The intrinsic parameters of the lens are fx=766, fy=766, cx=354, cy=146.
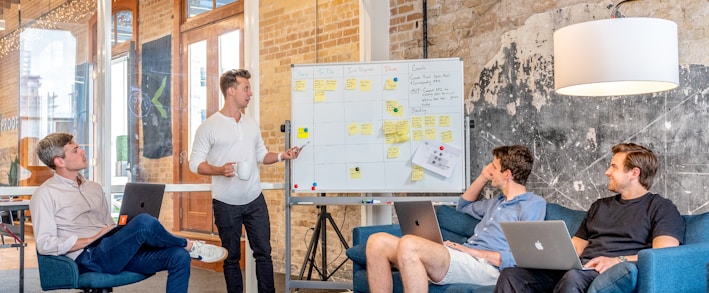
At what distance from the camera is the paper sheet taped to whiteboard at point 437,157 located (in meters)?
5.38

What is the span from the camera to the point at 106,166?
Result: 208 inches

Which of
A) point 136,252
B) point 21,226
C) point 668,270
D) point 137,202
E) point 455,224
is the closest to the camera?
point 668,270

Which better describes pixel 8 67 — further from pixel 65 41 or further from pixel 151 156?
pixel 151 156

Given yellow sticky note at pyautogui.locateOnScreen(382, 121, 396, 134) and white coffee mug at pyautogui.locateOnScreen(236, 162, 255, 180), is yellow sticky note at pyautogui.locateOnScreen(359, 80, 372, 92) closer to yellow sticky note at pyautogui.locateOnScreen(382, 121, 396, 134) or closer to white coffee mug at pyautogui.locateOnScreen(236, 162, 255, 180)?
yellow sticky note at pyautogui.locateOnScreen(382, 121, 396, 134)

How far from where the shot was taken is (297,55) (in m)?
6.97

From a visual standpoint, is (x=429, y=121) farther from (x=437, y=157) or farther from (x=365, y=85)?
(x=365, y=85)

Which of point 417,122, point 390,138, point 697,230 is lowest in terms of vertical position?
point 697,230

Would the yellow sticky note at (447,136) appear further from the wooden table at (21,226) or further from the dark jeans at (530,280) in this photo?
the wooden table at (21,226)

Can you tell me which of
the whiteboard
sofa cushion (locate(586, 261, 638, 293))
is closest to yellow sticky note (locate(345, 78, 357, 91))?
the whiteboard

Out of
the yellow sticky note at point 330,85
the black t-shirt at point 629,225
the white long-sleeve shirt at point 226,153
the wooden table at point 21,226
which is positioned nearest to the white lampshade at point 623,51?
the black t-shirt at point 629,225

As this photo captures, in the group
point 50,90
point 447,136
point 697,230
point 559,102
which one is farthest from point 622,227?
point 50,90

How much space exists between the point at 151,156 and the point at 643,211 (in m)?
3.46

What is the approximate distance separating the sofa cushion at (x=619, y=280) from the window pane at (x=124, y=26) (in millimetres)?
3713

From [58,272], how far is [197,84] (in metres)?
2.41
